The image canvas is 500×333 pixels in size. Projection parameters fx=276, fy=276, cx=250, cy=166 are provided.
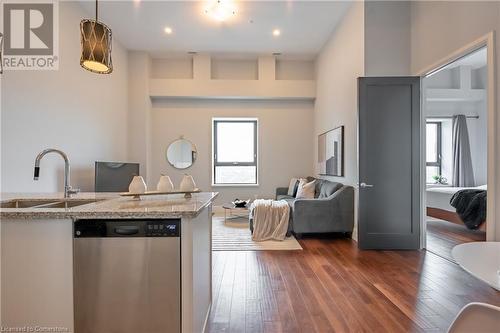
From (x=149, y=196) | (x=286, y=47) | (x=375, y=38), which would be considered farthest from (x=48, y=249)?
(x=286, y=47)

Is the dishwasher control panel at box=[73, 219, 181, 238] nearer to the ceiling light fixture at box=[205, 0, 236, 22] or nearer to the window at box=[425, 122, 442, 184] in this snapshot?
the ceiling light fixture at box=[205, 0, 236, 22]

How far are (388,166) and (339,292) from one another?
200 centimetres

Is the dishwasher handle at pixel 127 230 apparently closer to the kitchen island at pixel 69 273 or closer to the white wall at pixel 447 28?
the kitchen island at pixel 69 273

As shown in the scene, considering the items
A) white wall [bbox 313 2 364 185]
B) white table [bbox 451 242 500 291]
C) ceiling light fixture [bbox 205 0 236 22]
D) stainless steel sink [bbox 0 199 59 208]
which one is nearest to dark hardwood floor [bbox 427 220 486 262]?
white wall [bbox 313 2 364 185]

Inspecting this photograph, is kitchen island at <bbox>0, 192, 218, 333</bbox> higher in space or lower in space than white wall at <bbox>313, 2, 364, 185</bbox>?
lower

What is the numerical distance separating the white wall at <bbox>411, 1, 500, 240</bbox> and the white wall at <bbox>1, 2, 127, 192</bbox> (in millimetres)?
4853

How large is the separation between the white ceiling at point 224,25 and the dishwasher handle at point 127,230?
4025 mm

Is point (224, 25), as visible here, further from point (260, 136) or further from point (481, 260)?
point (481, 260)

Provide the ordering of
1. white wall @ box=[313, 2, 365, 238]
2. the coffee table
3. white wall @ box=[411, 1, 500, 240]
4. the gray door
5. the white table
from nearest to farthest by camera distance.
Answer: the white table
white wall @ box=[411, 1, 500, 240]
the gray door
white wall @ box=[313, 2, 365, 238]
the coffee table

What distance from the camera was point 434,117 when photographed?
688 cm

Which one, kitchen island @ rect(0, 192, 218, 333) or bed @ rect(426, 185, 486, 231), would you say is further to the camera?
bed @ rect(426, 185, 486, 231)

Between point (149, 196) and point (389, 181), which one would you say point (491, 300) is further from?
point (149, 196)

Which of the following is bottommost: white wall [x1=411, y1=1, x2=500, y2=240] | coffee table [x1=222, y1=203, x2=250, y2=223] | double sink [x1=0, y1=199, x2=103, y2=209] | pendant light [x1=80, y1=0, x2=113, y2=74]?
coffee table [x1=222, y1=203, x2=250, y2=223]

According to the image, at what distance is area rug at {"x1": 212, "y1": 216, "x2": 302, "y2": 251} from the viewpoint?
388cm
